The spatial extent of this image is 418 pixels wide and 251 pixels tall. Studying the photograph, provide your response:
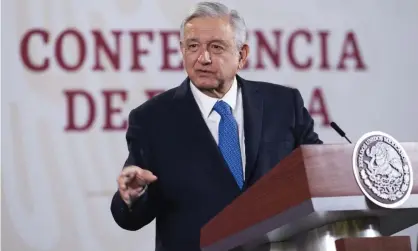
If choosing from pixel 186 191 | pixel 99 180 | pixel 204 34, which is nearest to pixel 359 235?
pixel 186 191

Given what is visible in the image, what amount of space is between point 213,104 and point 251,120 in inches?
4.5

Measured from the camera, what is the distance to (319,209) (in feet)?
3.82

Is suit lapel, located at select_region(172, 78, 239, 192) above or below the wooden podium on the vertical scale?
above

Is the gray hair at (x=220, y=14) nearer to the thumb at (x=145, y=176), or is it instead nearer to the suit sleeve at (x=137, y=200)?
the suit sleeve at (x=137, y=200)

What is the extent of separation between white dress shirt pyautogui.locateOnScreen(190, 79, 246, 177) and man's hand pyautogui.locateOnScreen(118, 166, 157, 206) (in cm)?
44

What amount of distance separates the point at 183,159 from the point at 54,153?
0.97 meters

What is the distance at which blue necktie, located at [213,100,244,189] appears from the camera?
203cm

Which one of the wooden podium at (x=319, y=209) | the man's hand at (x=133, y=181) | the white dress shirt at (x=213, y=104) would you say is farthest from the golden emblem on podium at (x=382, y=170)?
the white dress shirt at (x=213, y=104)

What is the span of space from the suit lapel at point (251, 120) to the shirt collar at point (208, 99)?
3cm

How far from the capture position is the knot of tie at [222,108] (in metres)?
2.12

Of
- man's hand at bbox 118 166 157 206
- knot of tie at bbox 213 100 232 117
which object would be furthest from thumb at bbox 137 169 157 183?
knot of tie at bbox 213 100 232 117

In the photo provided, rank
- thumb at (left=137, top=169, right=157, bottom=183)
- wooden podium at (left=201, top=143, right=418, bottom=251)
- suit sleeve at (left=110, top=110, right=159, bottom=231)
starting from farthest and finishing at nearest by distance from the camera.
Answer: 1. suit sleeve at (left=110, top=110, right=159, bottom=231)
2. thumb at (left=137, top=169, right=157, bottom=183)
3. wooden podium at (left=201, top=143, right=418, bottom=251)

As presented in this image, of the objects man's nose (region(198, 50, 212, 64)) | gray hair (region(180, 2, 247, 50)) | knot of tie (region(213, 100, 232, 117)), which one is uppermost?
gray hair (region(180, 2, 247, 50))

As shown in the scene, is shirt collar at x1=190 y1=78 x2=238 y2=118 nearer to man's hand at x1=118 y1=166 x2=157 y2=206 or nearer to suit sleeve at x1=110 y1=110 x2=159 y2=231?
suit sleeve at x1=110 y1=110 x2=159 y2=231
